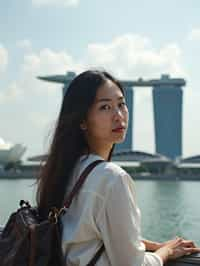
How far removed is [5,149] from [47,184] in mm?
37114

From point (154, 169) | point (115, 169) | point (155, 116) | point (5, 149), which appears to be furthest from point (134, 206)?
point (155, 116)

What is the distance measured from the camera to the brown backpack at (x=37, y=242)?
0.78 meters

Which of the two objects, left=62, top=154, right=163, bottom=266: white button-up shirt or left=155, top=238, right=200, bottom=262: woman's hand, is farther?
left=155, top=238, right=200, bottom=262: woman's hand

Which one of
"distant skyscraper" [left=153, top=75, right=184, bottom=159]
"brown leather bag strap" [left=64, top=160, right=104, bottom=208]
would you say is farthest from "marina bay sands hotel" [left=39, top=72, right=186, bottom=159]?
"brown leather bag strap" [left=64, top=160, right=104, bottom=208]

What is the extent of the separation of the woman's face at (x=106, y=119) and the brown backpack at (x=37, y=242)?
0.29 feet

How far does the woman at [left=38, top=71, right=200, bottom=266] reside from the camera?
78cm

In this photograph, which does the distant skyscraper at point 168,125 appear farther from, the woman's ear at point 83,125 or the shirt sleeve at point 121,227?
the shirt sleeve at point 121,227

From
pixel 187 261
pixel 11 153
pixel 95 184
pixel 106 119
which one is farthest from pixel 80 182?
pixel 11 153

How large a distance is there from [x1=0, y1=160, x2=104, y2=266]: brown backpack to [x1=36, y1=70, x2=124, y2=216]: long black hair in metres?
0.06

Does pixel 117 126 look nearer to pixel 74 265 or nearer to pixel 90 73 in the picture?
pixel 90 73

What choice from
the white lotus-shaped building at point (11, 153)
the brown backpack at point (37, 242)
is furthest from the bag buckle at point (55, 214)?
the white lotus-shaped building at point (11, 153)

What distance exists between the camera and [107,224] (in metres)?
0.79

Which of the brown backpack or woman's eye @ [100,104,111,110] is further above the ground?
woman's eye @ [100,104,111,110]

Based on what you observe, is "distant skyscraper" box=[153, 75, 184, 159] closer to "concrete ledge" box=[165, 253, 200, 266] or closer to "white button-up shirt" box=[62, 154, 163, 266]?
"concrete ledge" box=[165, 253, 200, 266]
